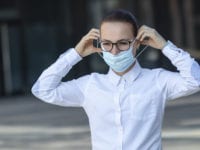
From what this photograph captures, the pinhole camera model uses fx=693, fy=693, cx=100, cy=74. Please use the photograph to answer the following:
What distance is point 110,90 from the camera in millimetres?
3260

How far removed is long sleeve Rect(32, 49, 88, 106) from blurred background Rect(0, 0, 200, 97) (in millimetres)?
16704

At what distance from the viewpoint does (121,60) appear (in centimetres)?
316

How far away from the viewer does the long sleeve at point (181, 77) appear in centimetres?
330

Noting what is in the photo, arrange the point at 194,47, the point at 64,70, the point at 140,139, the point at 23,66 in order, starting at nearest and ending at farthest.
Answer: the point at 140,139 < the point at 64,70 < the point at 23,66 < the point at 194,47

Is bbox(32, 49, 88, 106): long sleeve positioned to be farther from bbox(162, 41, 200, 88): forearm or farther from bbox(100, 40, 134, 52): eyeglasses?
bbox(162, 41, 200, 88): forearm

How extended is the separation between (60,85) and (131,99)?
1.39ft

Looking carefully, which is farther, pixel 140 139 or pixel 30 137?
pixel 30 137

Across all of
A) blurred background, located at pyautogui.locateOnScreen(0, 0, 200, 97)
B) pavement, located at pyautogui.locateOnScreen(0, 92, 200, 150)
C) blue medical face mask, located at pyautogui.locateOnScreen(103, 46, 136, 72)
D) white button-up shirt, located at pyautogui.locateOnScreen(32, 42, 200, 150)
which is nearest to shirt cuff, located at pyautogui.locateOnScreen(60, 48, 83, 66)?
white button-up shirt, located at pyautogui.locateOnScreen(32, 42, 200, 150)

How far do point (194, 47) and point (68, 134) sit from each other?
11.6 m

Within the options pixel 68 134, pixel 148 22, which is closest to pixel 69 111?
pixel 68 134

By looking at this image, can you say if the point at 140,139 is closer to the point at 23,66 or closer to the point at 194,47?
the point at 23,66

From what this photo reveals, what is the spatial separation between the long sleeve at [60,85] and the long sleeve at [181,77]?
41 cm

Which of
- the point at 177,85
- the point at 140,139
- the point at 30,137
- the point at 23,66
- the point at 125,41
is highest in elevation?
the point at 125,41

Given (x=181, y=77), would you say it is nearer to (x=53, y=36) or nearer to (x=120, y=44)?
(x=120, y=44)
